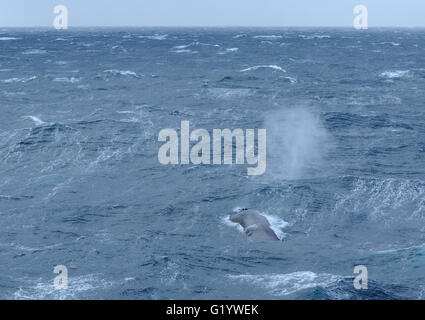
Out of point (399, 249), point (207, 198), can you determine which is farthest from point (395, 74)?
point (399, 249)

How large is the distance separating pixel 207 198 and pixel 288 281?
21.6m

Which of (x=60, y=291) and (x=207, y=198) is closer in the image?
(x=60, y=291)

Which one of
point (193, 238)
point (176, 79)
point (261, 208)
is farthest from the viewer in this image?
point (176, 79)

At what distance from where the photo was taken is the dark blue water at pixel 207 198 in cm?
5006

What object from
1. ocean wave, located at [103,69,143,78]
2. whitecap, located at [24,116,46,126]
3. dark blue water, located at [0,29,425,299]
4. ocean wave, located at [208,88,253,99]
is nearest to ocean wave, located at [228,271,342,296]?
dark blue water, located at [0,29,425,299]

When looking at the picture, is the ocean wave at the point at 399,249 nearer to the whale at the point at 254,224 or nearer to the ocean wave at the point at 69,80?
the whale at the point at 254,224

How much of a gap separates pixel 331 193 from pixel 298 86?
7389 cm

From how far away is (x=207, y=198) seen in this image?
226ft

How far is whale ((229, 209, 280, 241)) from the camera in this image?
2253 inches

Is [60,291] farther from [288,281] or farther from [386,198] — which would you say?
[386,198]

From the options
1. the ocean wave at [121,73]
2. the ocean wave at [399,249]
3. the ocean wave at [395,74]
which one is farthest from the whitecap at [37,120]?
the ocean wave at [395,74]

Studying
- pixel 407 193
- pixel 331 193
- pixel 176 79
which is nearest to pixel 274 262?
pixel 331 193

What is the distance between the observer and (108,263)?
173 feet

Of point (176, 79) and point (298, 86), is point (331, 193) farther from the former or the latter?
point (176, 79)
